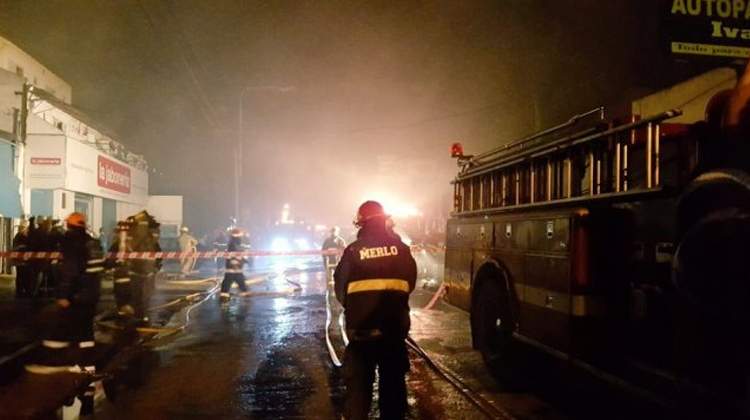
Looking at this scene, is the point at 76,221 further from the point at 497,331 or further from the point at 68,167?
the point at 68,167

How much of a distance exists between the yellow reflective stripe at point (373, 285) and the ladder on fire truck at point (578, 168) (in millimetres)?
1669

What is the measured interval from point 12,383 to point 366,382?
421 centimetres

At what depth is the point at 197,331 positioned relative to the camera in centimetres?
901

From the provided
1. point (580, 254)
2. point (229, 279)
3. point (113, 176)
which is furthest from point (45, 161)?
point (580, 254)

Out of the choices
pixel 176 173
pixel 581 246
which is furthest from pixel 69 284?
pixel 176 173

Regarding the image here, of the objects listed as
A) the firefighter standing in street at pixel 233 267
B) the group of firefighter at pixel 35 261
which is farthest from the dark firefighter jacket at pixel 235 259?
the group of firefighter at pixel 35 261

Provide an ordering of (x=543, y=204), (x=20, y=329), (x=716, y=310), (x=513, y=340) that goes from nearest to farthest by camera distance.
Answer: (x=716, y=310)
(x=543, y=204)
(x=513, y=340)
(x=20, y=329)

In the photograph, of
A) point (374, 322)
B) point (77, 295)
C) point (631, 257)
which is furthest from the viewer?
point (77, 295)

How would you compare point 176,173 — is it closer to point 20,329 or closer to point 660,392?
point 20,329

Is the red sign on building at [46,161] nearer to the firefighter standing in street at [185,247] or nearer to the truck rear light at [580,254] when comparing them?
the firefighter standing in street at [185,247]

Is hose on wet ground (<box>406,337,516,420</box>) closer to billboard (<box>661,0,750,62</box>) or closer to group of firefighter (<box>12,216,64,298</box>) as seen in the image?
billboard (<box>661,0,750,62</box>)

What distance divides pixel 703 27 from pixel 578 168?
15.3 ft

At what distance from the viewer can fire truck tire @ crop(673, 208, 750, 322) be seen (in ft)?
9.95

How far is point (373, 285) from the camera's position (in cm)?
391
